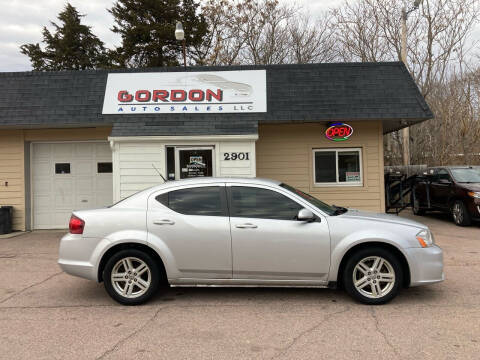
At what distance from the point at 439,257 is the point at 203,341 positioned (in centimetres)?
297

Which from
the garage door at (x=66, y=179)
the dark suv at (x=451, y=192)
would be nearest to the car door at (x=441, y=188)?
the dark suv at (x=451, y=192)

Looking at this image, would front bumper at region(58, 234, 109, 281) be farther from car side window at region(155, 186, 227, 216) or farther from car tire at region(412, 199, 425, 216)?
car tire at region(412, 199, 425, 216)

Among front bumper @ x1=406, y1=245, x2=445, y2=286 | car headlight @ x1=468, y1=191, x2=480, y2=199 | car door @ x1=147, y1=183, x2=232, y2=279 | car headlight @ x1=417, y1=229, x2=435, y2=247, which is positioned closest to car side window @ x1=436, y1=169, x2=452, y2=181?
car headlight @ x1=468, y1=191, x2=480, y2=199

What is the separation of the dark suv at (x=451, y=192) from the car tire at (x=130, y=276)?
8.81 m

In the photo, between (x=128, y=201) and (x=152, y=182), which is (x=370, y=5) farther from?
(x=128, y=201)

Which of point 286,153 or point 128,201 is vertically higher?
point 286,153

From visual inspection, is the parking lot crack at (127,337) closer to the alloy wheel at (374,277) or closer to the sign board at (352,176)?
the alloy wheel at (374,277)

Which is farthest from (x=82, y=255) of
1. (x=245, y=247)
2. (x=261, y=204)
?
(x=261, y=204)

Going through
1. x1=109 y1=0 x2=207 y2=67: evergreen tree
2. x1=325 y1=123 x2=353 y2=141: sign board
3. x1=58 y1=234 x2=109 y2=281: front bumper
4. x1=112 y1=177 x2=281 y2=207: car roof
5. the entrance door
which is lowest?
x1=58 y1=234 x2=109 y2=281: front bumper

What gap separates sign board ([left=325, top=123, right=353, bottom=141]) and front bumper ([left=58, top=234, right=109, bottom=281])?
742 cm

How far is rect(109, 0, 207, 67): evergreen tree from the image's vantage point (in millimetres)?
27609

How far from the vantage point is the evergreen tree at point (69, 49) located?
32406 millimetres

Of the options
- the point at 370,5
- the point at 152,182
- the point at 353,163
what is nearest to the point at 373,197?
the point at 353,163

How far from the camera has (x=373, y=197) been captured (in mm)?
10844
